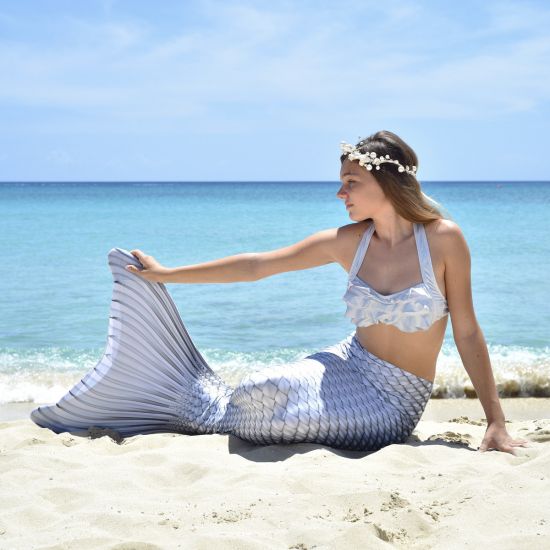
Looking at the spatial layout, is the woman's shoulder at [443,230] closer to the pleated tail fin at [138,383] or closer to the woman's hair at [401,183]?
the woman's hair at [401,183]

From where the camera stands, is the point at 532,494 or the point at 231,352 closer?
the point at 532,494

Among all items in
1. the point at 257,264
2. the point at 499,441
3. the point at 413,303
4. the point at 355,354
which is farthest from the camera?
the point at 257,264

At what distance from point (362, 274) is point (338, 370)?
1.59 feet

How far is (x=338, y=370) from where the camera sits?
149 inches

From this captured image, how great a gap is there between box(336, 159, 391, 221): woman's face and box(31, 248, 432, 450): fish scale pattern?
0.66 metres

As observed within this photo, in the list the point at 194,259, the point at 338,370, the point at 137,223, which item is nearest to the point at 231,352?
the point at 338,370

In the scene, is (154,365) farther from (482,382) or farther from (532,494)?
(532,494)

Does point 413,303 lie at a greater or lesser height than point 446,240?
lesser

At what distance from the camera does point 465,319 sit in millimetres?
3611

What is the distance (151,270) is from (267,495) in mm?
1711

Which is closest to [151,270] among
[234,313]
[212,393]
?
[212,393]

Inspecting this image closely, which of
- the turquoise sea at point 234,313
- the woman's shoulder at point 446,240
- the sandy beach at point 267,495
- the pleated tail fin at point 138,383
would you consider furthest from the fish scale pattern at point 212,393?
the turquoise sea at point 234,313

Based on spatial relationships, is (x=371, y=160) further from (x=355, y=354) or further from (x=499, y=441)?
(x=499, y=441)

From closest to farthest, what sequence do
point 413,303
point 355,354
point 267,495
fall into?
point 267,495
point 413,303
point 355,354
